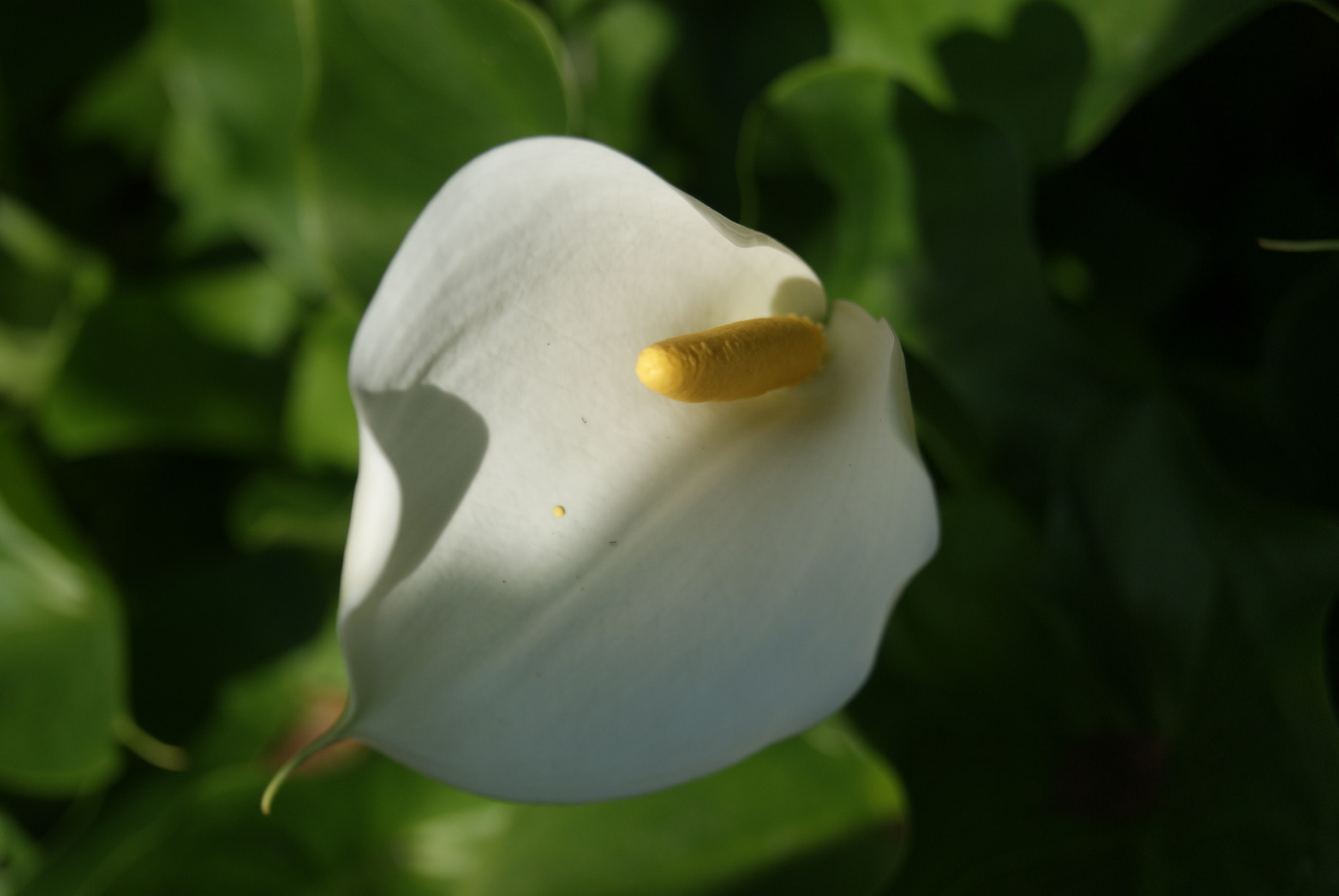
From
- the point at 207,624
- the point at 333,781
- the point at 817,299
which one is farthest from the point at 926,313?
the point at 207,624

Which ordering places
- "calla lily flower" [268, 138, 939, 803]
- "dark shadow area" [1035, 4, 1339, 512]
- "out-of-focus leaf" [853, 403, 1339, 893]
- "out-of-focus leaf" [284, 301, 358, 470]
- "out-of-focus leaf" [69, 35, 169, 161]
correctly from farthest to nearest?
"out-of-focus leaf" [69, 35, 169, 161]
"out-of-focus leaf" [284, 301, 358, 470]
"dark shadow area" [1035, 4, 1339, 512]
"out-of-focus leaf" [853, 403, 1339, 893]
"calla lily flower" [268, 138, 939, 803]

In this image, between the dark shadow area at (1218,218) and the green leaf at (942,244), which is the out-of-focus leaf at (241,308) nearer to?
the green leaf at (942,244)

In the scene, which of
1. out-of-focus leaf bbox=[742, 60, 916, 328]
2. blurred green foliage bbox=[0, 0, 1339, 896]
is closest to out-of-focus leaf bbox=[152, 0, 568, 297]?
blurred green foliage bbox=[0, 0, 1339, 896]

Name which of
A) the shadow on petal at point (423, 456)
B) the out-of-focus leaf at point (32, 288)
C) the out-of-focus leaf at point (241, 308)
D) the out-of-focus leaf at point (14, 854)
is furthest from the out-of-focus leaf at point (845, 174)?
the out-of-focus leaf at point (14, 854)

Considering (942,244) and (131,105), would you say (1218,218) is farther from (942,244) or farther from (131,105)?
(131,105)

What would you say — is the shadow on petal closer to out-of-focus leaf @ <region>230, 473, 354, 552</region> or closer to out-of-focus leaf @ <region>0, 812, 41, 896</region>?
out-of-focus leaf @ <region>230, 473, 354, 552</region>
